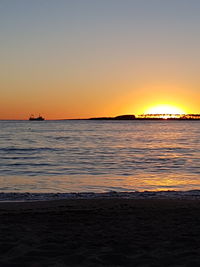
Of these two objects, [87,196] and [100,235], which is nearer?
[100,235]

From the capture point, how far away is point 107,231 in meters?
7.09

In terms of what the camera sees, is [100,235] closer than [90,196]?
Yes

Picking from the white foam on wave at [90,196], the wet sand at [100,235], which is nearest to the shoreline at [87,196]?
the white foam on wave at [90,196]

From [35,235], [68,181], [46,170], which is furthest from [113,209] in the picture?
[46,170]

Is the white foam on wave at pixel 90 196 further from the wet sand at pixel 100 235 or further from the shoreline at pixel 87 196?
the wet sand at pixel 100 235

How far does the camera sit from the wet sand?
5.49 meters

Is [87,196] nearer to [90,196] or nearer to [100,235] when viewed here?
[90,196]

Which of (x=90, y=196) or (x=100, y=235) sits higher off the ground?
(x=90, y=196)

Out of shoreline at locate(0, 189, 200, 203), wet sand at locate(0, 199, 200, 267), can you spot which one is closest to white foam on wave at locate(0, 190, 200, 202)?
shoreline at locate(0, 189, 200, 203)

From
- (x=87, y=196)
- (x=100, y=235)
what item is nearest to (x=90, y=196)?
(x=87, y=196)

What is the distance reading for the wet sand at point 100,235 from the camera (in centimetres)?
549

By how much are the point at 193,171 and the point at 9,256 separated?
16958 mm

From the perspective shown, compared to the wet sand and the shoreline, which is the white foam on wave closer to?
the shoreline

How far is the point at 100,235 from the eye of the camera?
22.2ft
